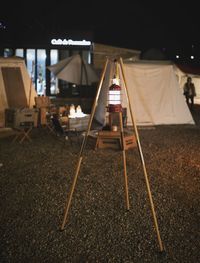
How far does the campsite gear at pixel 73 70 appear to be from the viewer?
41.5 feet

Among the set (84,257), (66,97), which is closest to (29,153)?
(84,257)

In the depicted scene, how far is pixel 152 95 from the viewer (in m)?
11.7

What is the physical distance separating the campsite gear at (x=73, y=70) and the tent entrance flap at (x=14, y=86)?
1.73 meters

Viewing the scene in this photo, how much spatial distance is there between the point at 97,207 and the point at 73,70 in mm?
9205

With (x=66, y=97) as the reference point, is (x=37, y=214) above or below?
below

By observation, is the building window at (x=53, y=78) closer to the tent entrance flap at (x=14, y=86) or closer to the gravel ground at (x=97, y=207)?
the tent entrance flap at (x=14, y=86)

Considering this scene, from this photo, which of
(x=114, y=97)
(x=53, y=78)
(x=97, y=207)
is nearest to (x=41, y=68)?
(x=53, y=78)

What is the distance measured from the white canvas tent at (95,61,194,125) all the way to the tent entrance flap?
9.26 ft

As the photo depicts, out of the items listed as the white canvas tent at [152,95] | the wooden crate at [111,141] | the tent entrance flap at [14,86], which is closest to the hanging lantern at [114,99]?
the wooden crate at [111,141]

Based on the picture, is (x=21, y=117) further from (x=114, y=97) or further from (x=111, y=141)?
(x=114, y=97)

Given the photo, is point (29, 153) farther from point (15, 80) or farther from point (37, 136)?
point (15, 80)

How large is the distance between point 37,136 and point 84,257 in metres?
6.56

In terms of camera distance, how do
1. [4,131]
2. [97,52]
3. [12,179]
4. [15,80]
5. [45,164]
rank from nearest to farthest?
[12,179]
[45,164]
[4,131]
[15,80]
[97,52]

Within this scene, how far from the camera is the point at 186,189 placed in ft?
17.3
